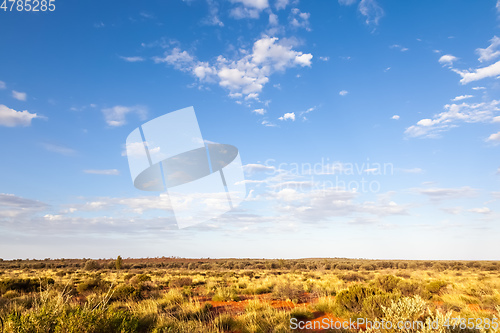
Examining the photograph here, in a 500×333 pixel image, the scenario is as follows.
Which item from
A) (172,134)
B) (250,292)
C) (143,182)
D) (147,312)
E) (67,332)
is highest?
(172,134)

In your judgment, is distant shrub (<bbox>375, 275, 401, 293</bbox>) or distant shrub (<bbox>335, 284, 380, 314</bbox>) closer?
distant shrub (<bbox>335, 284, 380, 314</bbox>)

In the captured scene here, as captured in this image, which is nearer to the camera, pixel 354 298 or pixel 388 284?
pixel 354 298

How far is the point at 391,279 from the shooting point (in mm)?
13750

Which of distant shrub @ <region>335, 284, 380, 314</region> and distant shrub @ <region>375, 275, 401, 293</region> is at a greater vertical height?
distant shrub @ <region>335, 284, 380, 314</region>

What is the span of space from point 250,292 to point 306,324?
8173 mm

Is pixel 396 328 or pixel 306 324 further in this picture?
pixel 306 324

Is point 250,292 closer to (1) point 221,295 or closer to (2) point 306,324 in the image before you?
(1) point 221,295

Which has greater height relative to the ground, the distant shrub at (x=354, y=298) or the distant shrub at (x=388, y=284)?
the distant shrub at (x=354, y=298)

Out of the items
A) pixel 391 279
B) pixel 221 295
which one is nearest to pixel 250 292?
pixel 221 295

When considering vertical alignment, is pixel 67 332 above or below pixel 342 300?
above

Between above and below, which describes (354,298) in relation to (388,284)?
above

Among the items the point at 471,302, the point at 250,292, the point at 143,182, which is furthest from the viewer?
the point at 250,292

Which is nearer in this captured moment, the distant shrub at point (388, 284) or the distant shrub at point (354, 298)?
the distant shrub at point (354, 298)

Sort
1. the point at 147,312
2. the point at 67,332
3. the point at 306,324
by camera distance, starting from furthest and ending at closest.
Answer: the point at 147,312 → the point at 306,324 → the point at 67,332
